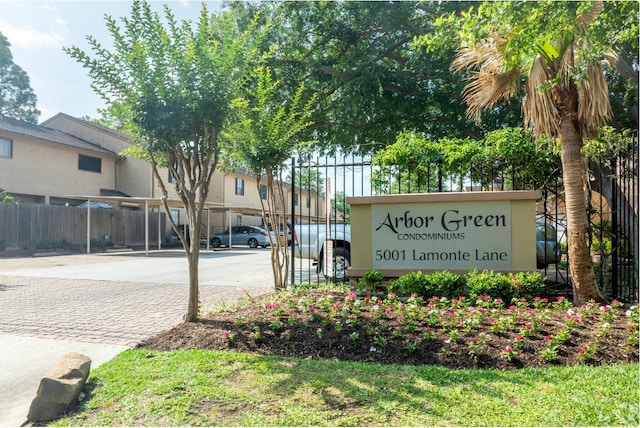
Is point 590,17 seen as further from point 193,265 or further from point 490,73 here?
point 193,265

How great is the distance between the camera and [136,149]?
525 cm

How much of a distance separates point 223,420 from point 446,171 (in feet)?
19.3

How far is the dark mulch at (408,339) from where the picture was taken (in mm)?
3838

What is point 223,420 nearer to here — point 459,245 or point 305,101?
point 459,245

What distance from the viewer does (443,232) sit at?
22.3 ft

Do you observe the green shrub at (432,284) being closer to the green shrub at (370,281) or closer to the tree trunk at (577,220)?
the green shrub at (370,281)

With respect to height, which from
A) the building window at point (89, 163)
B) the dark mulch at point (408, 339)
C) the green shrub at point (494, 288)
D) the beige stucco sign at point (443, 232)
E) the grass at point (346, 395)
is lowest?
the grass at point (346, 395)

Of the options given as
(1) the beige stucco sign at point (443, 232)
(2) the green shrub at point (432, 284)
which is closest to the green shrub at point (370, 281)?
(1) the beige stucco sign at point (443, 232)

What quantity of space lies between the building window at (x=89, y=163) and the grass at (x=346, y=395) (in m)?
23.1

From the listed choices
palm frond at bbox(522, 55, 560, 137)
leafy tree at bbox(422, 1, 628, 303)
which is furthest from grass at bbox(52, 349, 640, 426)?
palm frond at bbox(522, 55, 560, 137)

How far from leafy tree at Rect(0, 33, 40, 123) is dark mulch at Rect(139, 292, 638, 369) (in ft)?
133

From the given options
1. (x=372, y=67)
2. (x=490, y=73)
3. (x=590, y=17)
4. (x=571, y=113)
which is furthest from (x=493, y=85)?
(x=372, y=67)

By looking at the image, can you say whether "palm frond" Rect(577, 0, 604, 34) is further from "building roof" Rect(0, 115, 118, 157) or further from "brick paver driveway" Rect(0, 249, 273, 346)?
"building roof" Rect(0, 115, 118, 157)

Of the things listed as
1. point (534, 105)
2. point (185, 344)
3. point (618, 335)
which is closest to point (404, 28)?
point (534, 105)
